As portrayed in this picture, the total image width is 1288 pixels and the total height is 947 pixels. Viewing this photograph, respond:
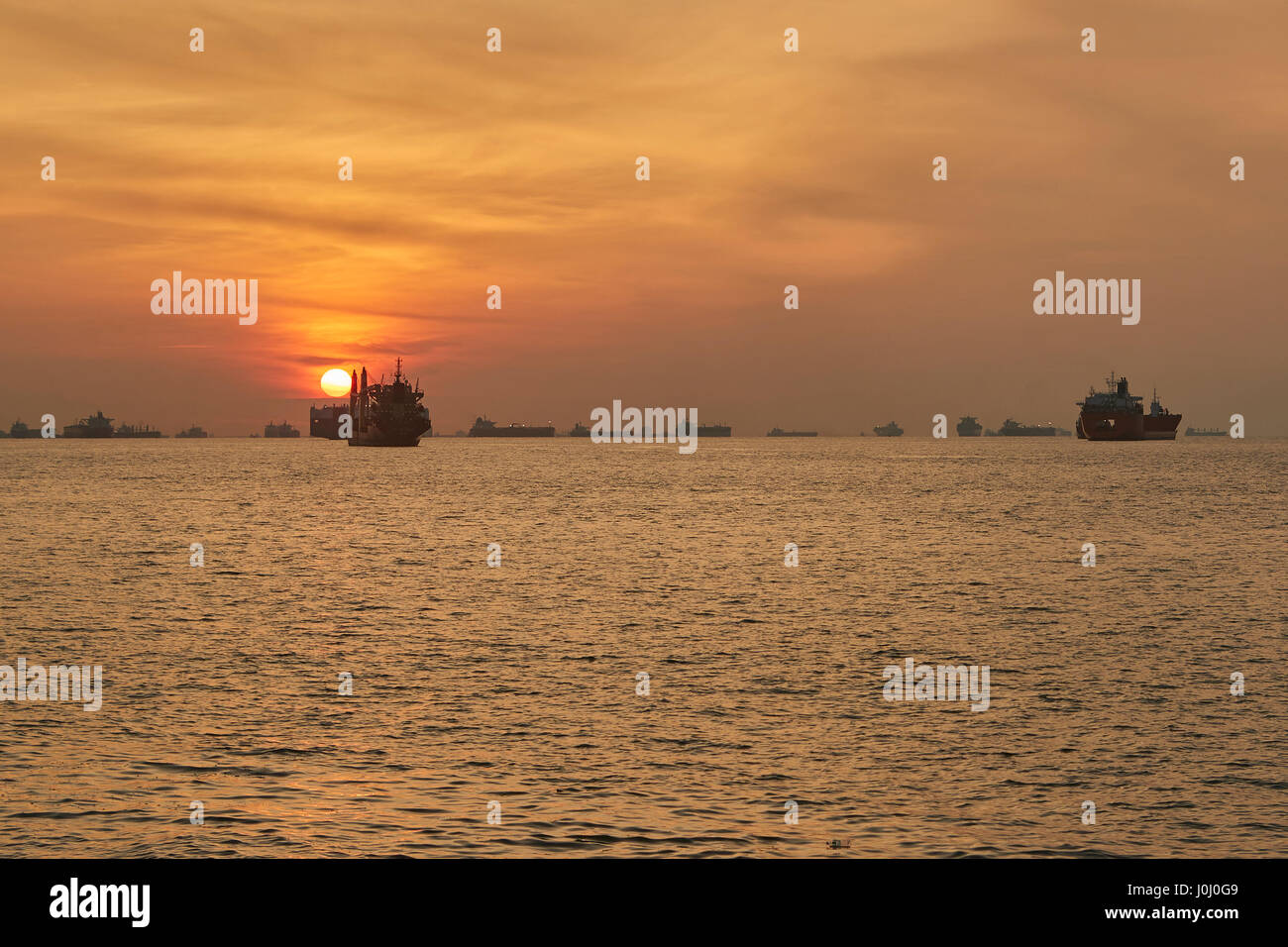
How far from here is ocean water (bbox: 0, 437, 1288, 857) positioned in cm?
1731

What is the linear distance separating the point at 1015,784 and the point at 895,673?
10723 mm

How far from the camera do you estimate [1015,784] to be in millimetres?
19891

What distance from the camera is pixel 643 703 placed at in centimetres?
2672

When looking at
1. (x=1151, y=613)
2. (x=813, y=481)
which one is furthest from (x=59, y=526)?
(x=813, y=481)

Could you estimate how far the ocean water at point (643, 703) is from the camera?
1731 cm

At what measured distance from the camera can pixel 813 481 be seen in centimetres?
18412
